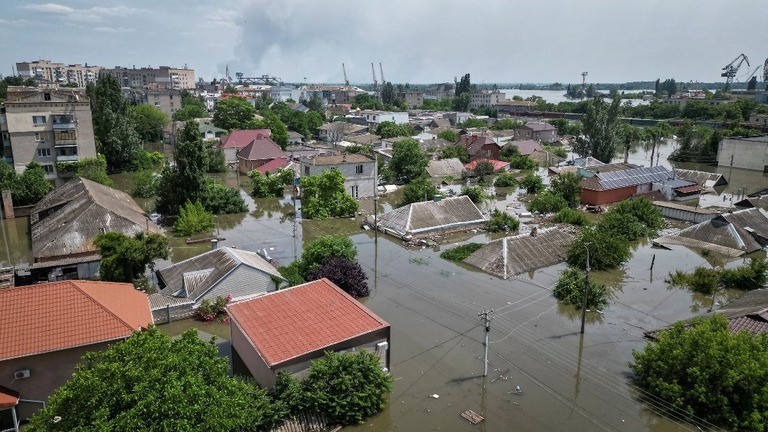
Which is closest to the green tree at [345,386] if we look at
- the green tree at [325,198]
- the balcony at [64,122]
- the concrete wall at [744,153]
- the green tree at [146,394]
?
the green tree at [146,394]

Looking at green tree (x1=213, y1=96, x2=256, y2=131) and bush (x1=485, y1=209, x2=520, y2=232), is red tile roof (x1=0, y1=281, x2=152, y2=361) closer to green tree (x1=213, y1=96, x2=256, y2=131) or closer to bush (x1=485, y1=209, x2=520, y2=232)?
bush (x1=485, y1=209, x2=520, y2=232)

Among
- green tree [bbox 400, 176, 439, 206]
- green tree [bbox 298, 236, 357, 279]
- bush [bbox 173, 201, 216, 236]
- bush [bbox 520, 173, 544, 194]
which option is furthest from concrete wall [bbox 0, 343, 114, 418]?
bush [bbox 520, 173, 544, 194]

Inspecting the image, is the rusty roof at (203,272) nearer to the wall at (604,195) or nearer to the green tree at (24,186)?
the green tree at (24,186)

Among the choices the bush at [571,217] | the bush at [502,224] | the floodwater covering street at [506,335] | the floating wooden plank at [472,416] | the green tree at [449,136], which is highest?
the green tree at [449,136]

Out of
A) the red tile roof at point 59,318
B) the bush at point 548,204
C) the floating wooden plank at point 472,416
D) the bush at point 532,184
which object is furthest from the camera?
the bush at point 532,184

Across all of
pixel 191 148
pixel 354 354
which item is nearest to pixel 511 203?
pixel 191 148
